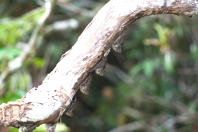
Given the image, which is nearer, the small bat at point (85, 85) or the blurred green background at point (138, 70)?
the small bat at point (85, 85)

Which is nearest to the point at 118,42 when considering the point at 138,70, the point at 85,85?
the point at 85,85

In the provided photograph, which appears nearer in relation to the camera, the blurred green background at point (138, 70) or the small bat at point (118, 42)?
the small bat at point (118, 42)

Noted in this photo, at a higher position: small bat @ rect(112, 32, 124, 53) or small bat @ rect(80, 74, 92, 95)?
small bat @ rect(112, 32, 124, 53)

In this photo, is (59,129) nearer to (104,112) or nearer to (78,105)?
(104,112)

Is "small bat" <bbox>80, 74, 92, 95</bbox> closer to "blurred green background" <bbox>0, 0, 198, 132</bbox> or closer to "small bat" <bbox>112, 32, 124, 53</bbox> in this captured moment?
"small bat" <bbox>112, 32, 124, 53</bbox>

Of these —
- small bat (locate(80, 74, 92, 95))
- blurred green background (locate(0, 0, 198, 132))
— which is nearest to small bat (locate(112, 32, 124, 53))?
small bat (locate(80, 74, 92, 95))

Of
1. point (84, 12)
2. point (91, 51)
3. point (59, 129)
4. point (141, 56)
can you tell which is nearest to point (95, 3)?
point (84, 12)

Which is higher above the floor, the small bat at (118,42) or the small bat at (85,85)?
the small bat at (118,42)

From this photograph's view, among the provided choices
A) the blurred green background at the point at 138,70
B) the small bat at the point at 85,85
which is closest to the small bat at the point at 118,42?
the small bat at the point at 85,85

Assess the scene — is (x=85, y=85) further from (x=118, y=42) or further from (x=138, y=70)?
(x=138, y=70)

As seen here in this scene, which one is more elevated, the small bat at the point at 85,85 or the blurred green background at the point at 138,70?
the small bat at the point at 85,85

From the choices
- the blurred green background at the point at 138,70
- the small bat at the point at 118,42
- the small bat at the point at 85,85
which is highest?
the small bat at the point at 118,42

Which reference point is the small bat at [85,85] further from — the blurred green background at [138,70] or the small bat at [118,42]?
the blurred green background at [138,70]
